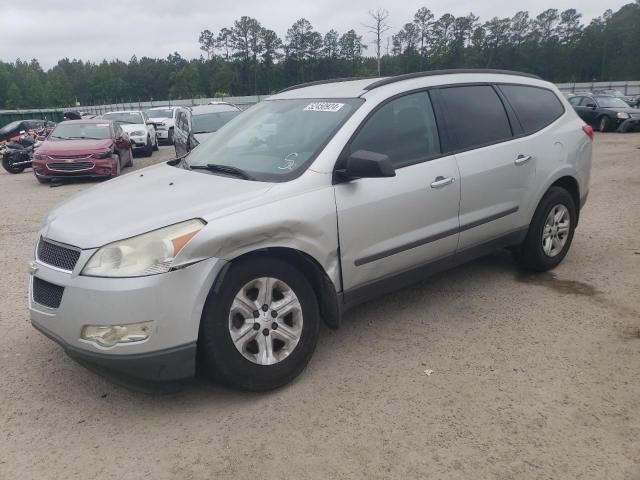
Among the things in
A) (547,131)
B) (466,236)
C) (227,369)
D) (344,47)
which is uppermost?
(344,47)

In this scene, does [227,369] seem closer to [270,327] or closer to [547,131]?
[270,327]

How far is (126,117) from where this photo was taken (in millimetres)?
19609

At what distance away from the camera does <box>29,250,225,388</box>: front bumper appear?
8.80 ft

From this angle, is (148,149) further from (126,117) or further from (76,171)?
(76,171)

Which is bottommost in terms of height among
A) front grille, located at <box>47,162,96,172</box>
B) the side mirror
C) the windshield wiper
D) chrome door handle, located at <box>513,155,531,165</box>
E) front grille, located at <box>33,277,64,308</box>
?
front grille, located at <box>47,162,96,172</box>

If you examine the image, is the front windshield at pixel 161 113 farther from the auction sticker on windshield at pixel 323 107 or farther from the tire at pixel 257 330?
the tire at pixel 257 330

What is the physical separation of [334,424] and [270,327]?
0.65m

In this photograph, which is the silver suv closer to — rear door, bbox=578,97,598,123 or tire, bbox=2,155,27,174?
tire, bbox=2,155,27,174

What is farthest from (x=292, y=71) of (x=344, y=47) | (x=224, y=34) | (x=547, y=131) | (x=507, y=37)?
(x=547, y=131)

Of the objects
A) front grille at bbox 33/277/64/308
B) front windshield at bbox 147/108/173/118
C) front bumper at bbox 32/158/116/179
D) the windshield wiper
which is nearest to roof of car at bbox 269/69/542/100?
the windshield wiper

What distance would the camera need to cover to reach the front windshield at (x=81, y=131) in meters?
13.4

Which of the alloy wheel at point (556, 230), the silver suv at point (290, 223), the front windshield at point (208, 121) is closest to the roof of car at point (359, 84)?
the silver suv at point (290, 223)

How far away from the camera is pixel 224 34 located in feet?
334

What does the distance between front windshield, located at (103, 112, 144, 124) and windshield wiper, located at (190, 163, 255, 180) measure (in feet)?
55.0
